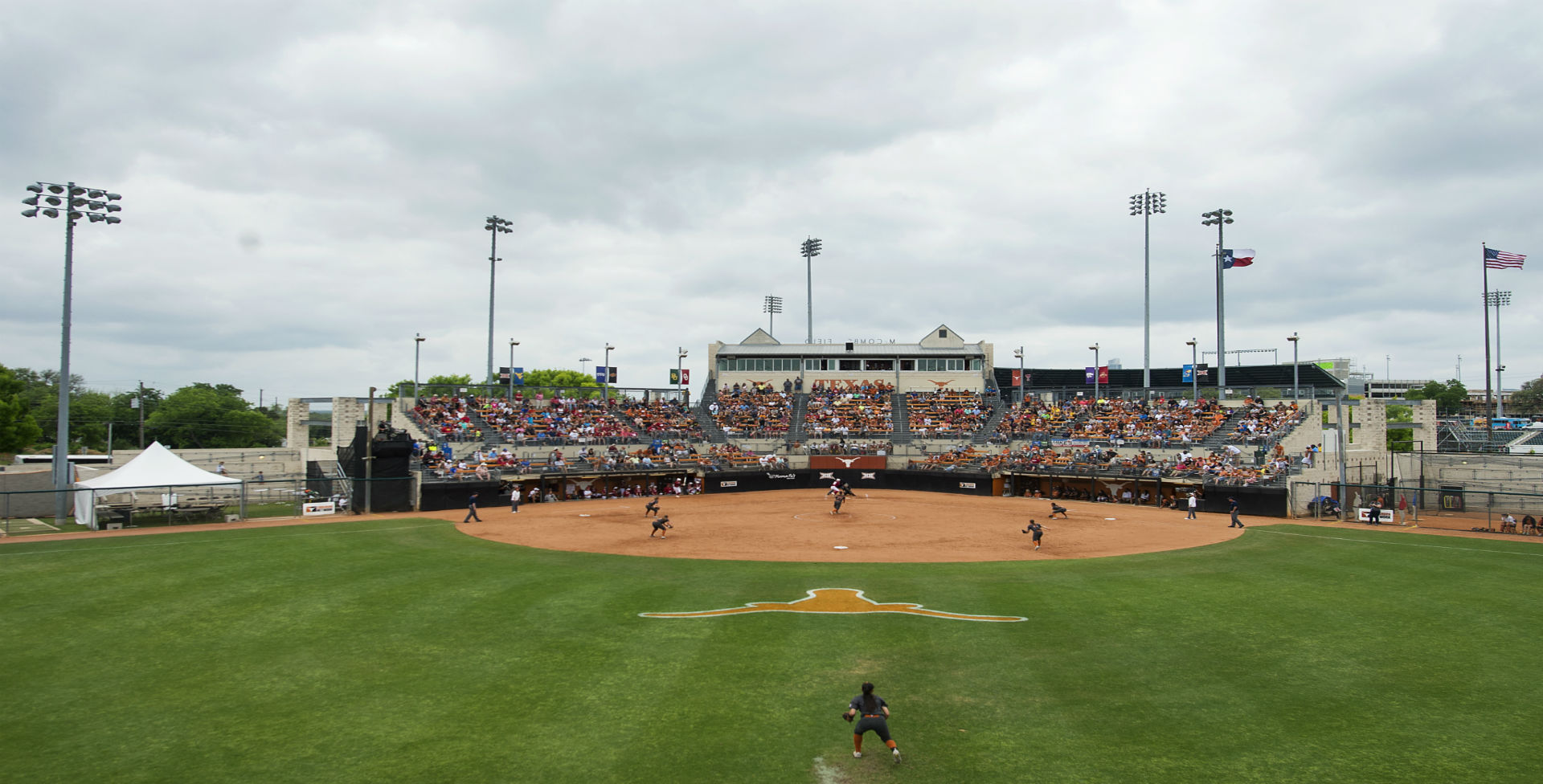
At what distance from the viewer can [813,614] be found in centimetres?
1852

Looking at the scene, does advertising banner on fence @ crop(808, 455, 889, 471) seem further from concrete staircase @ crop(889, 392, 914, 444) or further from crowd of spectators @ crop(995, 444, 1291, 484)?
crowd of spectators @ crop(995, 444, 1291, 484)

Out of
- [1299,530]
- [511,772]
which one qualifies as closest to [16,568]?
[511,772]

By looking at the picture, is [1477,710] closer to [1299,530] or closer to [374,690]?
[374,690]

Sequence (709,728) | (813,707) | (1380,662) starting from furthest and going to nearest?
(1380,662)
(813,707)
(709,728)

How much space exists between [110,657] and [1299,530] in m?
42.8

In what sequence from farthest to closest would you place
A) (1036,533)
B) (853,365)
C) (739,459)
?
(853,365) → (739,459) → (1036,533)

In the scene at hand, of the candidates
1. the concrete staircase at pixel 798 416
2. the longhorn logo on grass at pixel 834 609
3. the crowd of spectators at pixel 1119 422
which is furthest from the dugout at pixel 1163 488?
the longhorn logo on grass at pixel 834 609

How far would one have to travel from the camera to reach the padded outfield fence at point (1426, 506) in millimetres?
35688

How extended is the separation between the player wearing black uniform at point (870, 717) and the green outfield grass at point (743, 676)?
0.33 m

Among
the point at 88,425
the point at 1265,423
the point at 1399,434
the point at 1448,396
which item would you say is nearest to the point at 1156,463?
the point at 1265,423

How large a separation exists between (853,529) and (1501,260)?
51417mm

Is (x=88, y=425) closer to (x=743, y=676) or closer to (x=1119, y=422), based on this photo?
(x=743, y=676)

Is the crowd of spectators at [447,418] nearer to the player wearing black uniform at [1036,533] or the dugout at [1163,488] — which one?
the dugout at [1163,488]

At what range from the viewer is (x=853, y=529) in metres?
35.8
